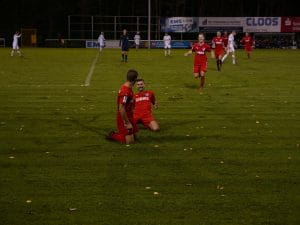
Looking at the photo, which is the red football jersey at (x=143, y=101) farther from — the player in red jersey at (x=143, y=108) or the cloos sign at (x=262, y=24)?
the cloos sign at (x=262, y=24)

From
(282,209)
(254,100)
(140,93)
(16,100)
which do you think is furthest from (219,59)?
(282,209)

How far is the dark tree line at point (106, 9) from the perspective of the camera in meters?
72.2

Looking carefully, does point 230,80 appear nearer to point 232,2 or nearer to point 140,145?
point 140,145

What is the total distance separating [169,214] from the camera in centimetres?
739

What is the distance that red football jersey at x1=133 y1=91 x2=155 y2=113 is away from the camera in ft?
43.1

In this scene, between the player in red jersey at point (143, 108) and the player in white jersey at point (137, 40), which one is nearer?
the player in red jersey at point (143, 108)

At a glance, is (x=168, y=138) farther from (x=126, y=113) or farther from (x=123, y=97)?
(x=123, y=97)

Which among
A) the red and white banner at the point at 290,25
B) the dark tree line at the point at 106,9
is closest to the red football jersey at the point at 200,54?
the red and white banner at the point at 290,25

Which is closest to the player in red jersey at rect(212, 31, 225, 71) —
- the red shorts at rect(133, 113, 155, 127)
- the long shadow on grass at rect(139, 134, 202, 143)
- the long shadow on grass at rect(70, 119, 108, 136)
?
the long shadow on grass at rect(70, 119, 108, 136)

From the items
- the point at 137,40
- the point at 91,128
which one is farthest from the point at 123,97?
the point at 137,40

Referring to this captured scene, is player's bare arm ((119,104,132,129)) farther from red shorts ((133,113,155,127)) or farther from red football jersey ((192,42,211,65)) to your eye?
red football jersey ((192,42,211,65))

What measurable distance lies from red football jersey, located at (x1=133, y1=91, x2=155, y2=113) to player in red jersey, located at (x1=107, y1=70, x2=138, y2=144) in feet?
4.70

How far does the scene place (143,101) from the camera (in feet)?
43.2

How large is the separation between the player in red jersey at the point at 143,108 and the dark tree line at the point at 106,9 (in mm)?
56950
